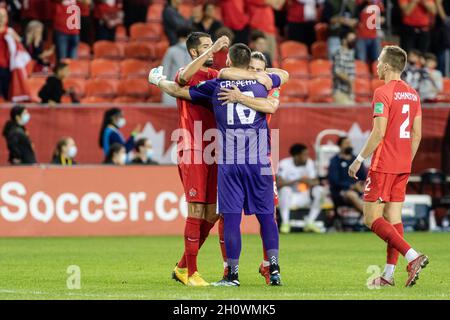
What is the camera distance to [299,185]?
73.6 feet

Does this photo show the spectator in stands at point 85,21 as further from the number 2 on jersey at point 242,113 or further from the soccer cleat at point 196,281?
the number 2 on jersey at point 242,113

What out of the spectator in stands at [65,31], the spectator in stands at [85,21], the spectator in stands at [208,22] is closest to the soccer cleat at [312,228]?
the spectator in stands at [208,22]

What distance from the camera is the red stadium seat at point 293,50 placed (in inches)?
1041

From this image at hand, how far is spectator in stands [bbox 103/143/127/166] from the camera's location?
70.1 ft

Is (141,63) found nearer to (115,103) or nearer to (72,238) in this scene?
(115,103)

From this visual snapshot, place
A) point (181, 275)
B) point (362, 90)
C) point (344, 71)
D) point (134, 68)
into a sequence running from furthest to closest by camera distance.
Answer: point (362, 90)
point (134, 68)
point (344, 71)
point (181, 275)

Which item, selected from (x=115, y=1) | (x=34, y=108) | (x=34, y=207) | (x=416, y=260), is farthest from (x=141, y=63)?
(x=416, y=260)

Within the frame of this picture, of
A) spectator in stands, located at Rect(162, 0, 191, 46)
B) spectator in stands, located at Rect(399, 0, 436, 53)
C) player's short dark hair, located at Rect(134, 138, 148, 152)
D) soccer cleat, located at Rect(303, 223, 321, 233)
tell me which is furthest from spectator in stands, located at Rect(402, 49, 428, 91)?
player's short dark hair, located at Rect(134, 138, 148, 152)

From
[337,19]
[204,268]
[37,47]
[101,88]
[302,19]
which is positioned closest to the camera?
[204,268]

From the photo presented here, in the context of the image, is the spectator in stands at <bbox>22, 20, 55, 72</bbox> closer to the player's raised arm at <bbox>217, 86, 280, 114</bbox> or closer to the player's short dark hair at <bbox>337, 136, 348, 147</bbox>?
the player's short dark hair at <bbox>337, 136, 348, 147</bbox>

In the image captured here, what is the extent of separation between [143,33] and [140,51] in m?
0.72

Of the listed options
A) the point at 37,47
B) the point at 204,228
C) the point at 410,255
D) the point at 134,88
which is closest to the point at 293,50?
the point at 134,88

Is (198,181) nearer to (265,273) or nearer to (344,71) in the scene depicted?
(265,273)

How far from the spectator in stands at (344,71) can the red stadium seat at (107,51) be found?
14.4 feet
